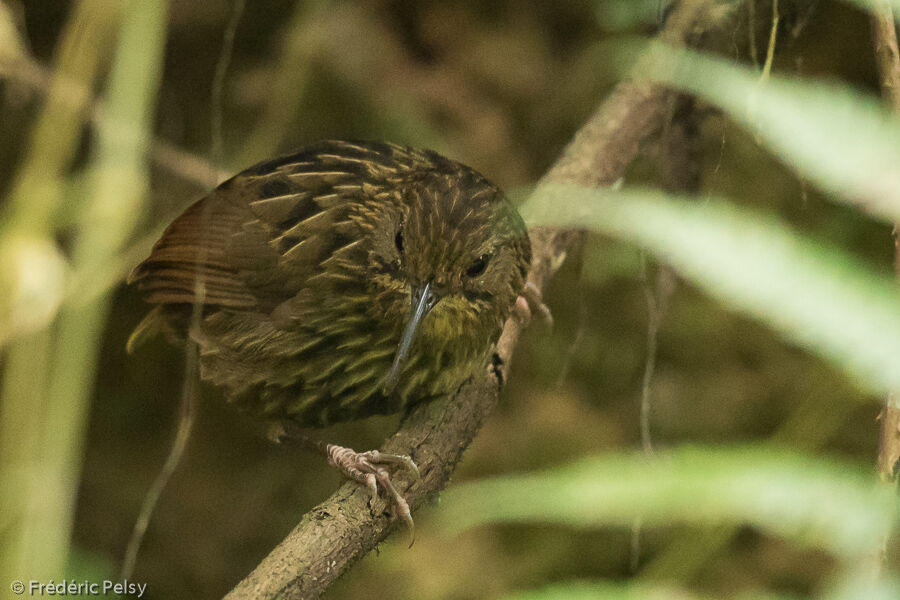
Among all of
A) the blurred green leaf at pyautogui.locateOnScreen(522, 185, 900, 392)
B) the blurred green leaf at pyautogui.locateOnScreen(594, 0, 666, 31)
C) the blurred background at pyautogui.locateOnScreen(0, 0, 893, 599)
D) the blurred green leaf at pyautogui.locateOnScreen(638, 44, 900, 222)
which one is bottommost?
the blurred background at pyautogui.locateOnScreen(0, 0, 893, 599)

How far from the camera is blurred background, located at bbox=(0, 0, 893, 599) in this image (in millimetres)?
3465

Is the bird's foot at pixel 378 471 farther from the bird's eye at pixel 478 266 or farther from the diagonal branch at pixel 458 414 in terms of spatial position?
the bird's eye at pixel 478 266

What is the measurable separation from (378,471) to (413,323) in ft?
1.11

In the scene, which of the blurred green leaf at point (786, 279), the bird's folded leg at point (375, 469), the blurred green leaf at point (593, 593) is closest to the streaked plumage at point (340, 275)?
the bird's folded leg at point (375, 469)

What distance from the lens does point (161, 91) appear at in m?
3.57

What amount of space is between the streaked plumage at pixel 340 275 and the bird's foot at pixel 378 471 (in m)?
0.18

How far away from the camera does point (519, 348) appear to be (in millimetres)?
3859

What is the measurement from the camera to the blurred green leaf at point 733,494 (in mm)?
787

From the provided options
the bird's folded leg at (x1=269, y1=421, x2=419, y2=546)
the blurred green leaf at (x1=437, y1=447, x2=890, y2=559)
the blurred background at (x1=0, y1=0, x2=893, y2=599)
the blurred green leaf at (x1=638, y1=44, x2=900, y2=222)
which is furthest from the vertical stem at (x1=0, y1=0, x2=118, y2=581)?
the blurred green leaf at (x1=638, y1=44, x2=900, y2=222)

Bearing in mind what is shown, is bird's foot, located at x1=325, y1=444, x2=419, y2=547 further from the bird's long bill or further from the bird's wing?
the bird's wing

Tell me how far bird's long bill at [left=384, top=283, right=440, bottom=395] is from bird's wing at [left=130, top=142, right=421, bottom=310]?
1.11ft

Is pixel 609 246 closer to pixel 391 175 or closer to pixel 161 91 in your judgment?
pixel 391 175

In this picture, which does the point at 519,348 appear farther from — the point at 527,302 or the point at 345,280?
the point at 345,280

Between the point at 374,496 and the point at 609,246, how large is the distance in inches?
77.3
